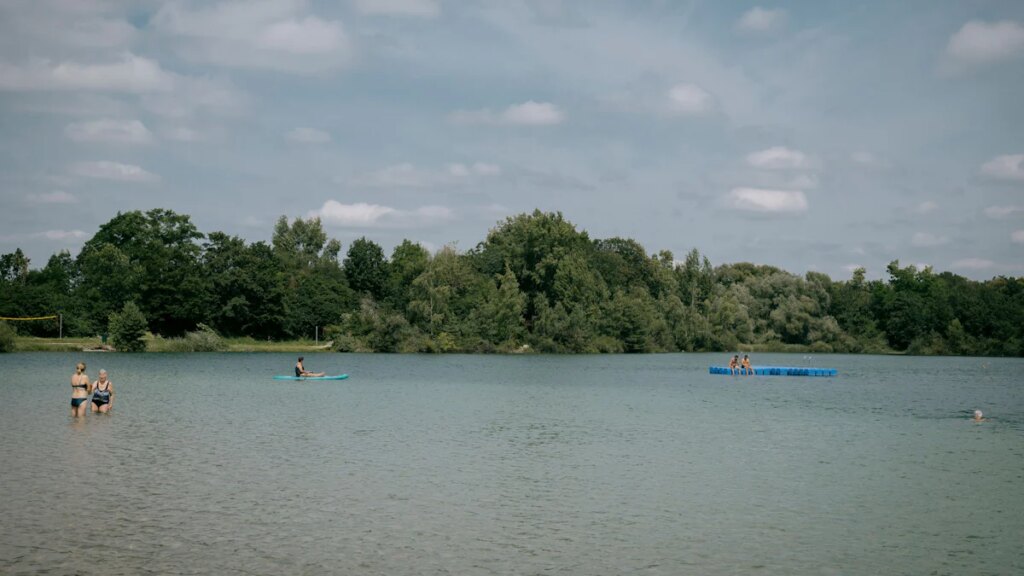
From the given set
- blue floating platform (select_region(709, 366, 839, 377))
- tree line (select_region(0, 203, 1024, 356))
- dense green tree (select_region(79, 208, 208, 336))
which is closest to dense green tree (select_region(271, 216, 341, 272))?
tree line (select_region(0, 203, 1024, 356))

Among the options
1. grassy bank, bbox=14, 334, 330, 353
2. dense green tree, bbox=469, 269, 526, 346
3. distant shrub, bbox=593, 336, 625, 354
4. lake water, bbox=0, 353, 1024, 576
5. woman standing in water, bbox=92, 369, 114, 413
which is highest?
dense green tree, bbox=469, 269, 526, 346

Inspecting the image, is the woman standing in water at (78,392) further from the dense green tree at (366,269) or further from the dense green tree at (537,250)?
the dense green tree at (366,269)

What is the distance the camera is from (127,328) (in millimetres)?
104062

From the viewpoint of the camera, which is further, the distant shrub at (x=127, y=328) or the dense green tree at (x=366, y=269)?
the dense green tree at (x=366, y=269)

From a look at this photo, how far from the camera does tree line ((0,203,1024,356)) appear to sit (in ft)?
387

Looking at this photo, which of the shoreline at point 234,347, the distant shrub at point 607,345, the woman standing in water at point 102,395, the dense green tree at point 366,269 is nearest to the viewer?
the woman standing in water at point 102,395

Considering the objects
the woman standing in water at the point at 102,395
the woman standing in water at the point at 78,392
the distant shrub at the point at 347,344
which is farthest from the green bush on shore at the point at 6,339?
the woman standing in water at the point at 78,392

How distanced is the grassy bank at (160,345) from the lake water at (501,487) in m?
61.5

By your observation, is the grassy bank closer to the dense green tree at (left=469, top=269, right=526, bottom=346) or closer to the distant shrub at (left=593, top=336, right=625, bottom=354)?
the dense green tree at (left=469, top=269, right=526, bottom=346)

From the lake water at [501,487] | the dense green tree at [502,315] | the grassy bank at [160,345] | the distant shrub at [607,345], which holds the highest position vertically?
the dense green tree at [502,315]

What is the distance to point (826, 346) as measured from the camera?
148375 mm

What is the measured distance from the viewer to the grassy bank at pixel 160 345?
348ft

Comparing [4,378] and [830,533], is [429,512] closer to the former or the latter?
[830,533]

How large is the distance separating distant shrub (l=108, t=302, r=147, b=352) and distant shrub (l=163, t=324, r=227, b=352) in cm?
436
